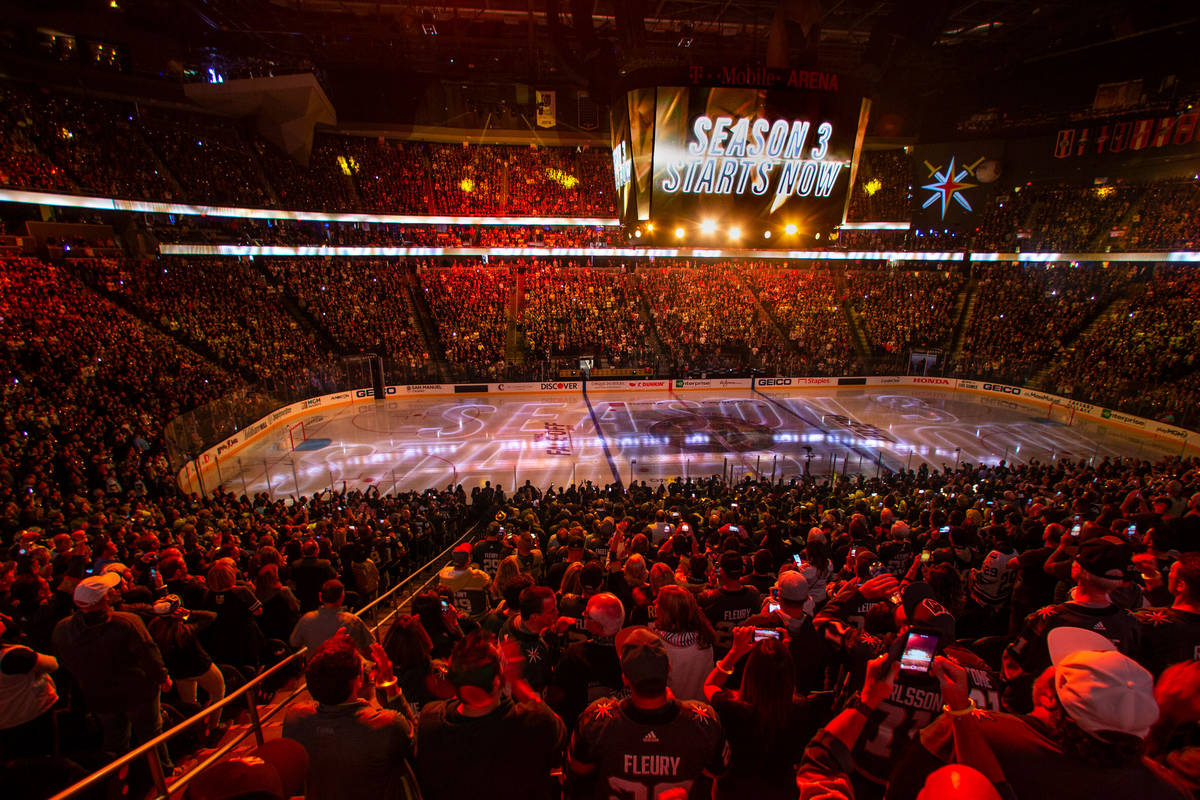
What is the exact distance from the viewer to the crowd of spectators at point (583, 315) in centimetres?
3434

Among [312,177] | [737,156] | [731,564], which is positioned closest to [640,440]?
[737,156]

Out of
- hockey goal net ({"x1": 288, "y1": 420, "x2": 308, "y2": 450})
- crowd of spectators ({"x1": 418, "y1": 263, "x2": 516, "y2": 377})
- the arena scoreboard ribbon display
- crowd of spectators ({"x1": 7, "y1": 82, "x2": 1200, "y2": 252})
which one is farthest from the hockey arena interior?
hockey goal net ({"x1": 288, "y1": 420, "x2": 308, "y2": 450})

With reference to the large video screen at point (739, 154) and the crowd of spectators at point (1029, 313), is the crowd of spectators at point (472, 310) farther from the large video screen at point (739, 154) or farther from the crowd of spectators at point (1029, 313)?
the crowd of spectators at point (1029, 313)

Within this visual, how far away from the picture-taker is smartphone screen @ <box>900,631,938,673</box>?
2.64m

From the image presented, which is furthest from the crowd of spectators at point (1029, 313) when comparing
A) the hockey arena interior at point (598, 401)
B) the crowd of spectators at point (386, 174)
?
the crowd of spectators at point (386, 174)

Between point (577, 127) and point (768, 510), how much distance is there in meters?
41.2

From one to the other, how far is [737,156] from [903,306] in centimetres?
2763

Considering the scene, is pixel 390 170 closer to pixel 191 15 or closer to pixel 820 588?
pixel 191 15

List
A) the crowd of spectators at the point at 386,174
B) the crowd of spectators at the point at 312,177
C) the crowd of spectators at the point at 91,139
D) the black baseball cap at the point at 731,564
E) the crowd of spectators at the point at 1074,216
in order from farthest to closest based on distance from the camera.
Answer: the crowd of spectators at the point at 386,174 < the crowd of spectators at the point at 312,177 < the crowd of spectators at the point at 1074,216 < the crowd of spectators at the point at 91,139 < the black baseball cap at the point at 731,564

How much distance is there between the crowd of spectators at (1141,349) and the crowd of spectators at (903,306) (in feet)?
25.2

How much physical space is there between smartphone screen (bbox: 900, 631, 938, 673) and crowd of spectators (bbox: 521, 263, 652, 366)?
31224mm

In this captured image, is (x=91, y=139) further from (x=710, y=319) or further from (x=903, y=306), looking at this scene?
(x=903, y=306)

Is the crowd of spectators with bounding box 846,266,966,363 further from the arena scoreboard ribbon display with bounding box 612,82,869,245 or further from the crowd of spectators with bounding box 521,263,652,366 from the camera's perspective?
the arena scoreboard ribbon display with bounding box 612,82,869,245

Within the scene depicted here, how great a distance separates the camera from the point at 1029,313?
34.8m
